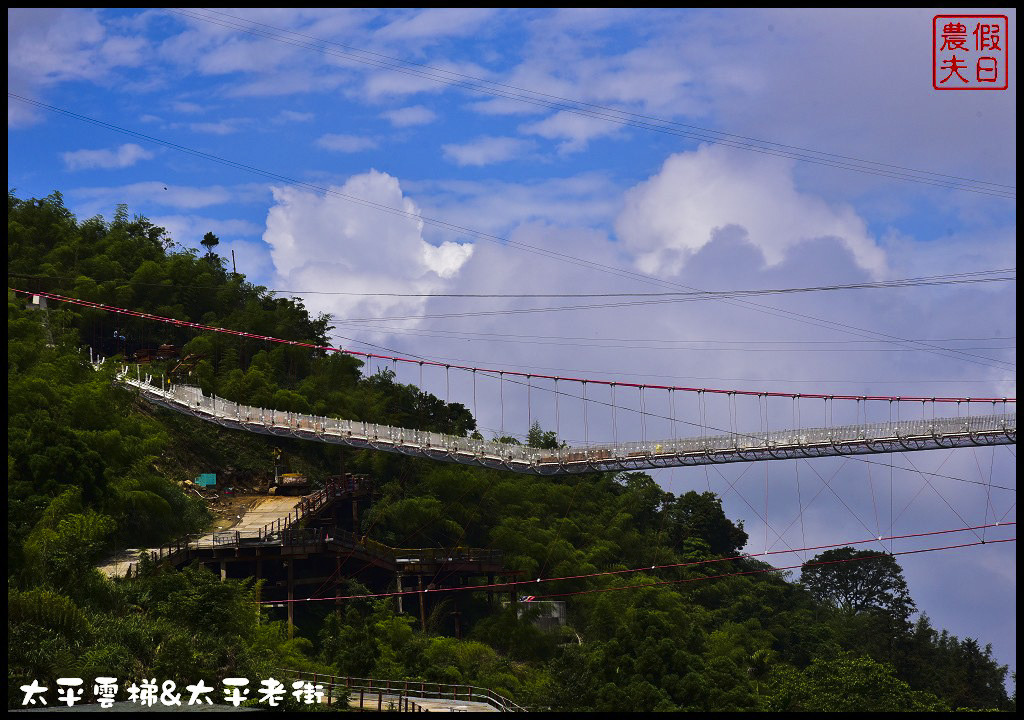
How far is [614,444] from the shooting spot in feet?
155

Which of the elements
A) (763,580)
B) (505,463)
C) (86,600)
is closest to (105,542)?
(86,600)

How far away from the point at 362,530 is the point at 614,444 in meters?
15.2

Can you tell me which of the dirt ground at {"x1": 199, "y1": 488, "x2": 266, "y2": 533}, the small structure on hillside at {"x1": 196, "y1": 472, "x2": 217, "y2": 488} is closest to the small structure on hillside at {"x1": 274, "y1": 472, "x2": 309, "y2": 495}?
the dirt ground at {"x1": 199, "y1": 488, "x2": 266, "y2": 533}

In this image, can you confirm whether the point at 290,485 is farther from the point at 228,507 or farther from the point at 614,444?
the point at 614,444

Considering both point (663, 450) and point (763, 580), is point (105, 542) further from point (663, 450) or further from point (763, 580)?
point (763, 580)

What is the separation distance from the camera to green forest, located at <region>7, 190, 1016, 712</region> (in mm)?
33312

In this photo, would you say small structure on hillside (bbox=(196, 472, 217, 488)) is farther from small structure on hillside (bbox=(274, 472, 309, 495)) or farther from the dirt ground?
small structure on hillside (bbox=(274, 472, 309, 495))

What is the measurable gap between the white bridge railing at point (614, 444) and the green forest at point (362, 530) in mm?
3258

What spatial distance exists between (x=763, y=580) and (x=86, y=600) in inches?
1807

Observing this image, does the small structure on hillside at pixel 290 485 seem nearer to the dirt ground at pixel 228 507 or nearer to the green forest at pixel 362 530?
the dirt ground at pixel 228 507

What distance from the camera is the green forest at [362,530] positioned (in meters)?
33.3

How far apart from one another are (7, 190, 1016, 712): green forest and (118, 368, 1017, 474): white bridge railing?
3.26 m

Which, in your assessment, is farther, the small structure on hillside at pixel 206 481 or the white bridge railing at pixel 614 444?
the small structure on hillside at pixel 206 481

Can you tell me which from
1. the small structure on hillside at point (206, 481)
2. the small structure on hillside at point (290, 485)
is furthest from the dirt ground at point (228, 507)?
the small structure on hillside at point (290, 485)
